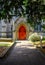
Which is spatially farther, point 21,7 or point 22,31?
point 22,31

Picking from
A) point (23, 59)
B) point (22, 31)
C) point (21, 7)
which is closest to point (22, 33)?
point (22, 31)

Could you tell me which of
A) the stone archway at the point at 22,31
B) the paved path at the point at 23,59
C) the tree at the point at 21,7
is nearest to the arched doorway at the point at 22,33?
the stone archway at the point at 22,31

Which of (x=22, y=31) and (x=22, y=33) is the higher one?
(x=22, y=31)

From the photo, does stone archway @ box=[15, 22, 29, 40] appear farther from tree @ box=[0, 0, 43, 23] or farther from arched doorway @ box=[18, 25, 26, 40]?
tree @ box=[0, 0, 43, 23]

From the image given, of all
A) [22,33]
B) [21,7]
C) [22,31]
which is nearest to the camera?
[21,7]

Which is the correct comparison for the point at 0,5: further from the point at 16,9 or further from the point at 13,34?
the point at 13,34

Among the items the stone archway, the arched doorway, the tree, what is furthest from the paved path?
the arched doorway

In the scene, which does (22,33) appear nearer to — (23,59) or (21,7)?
(21,7)

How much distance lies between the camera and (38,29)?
40.9 metres

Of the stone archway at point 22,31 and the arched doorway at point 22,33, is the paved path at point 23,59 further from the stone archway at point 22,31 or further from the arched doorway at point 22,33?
the arched doorway at point 22,33

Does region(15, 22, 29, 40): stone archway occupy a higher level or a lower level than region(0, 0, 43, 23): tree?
lower

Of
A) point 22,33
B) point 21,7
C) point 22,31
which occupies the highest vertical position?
point 21,7

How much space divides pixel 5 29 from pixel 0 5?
Answer: 75.1 ft

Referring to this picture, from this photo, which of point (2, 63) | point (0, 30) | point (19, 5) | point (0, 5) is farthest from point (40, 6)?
point (0, 30)
